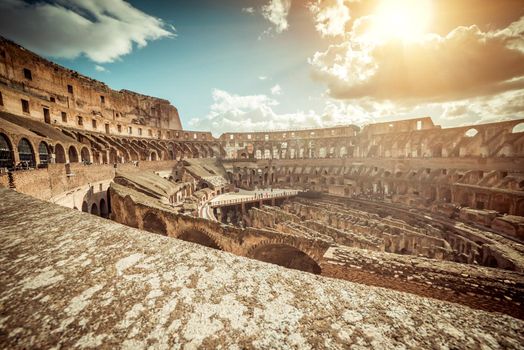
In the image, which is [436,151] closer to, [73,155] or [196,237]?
[196,237]

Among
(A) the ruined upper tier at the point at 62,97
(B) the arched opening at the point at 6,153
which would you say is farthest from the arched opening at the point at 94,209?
(A) the ruined upper tier at the point at 62,97

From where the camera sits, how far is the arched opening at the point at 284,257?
1178 cm

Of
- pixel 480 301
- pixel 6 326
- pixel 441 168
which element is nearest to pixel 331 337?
pixel 6 326

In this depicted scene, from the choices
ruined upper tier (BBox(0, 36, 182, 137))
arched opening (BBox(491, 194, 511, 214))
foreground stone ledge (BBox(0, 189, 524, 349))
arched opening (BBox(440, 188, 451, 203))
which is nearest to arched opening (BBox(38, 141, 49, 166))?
ruined upper tier (BBox(0, 36, 182, 137))

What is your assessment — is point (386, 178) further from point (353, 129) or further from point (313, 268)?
point (313, 268)

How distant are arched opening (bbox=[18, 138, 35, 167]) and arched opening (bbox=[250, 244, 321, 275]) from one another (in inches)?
638

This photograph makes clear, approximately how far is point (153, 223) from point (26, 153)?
10072mm

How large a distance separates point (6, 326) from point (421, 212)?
27.8m

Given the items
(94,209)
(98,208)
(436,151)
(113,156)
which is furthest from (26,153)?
(436,151)

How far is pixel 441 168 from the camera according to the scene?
26.5 metres

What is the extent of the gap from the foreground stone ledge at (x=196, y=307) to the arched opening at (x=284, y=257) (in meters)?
10.0

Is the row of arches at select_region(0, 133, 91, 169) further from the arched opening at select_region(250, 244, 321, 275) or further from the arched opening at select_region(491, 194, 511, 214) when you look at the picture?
the arched opening at select_region(491, 194, 511, 214)

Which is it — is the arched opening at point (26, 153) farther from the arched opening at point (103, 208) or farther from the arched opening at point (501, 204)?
the arched opening at point (501, 204)

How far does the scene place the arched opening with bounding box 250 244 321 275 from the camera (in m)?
11.8
